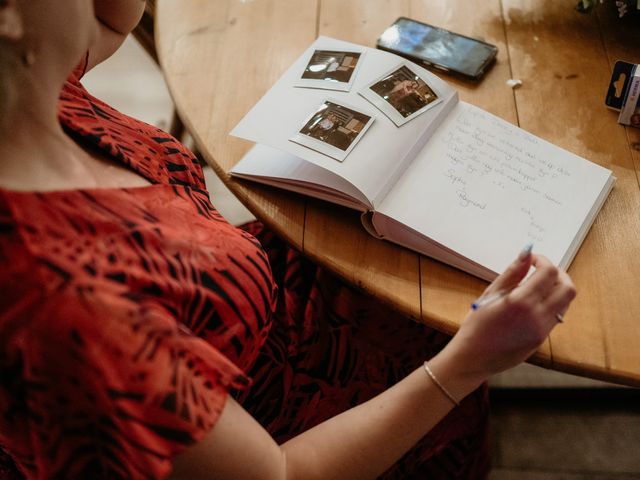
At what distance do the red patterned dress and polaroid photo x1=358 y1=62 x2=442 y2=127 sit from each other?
0.91 ft

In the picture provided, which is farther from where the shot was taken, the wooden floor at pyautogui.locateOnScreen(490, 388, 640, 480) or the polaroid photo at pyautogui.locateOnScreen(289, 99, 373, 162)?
the wooden floor at pyautogui.locateOnScreen(490, 388, 640, 480)

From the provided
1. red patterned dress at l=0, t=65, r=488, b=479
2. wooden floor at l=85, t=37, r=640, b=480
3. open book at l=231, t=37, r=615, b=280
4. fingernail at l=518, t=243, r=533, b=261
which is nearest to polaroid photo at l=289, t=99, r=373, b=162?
open book at l=231, t=37, r=615, b=280

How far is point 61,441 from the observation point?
517mm

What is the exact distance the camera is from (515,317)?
0.65m

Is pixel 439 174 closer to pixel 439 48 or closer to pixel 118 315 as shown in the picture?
pixel 439 48

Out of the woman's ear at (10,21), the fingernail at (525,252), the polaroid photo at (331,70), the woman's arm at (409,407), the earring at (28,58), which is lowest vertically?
the woman's arm at (409,407)

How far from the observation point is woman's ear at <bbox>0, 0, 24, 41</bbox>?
51 cm

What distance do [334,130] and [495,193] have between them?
230 millimetres

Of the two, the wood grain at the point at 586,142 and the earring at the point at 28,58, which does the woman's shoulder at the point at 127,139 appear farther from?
the wood grain at the point at 586,142

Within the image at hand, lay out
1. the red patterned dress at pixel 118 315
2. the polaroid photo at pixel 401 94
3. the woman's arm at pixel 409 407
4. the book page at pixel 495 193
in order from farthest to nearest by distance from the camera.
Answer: the polaroid photo at pixel 401 94
the book page at pixel 495 193
the woman's arm at pixel 409 407
the red patterned dress at pixel 118 315

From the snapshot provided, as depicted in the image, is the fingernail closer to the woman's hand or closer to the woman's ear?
the woman's hand

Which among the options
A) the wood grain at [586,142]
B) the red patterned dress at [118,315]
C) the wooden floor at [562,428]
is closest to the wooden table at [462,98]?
the wood grain at [586,142]

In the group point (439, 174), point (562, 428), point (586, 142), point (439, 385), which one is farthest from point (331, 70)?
point (562, 428)

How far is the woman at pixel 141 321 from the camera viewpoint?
1.65 ft
